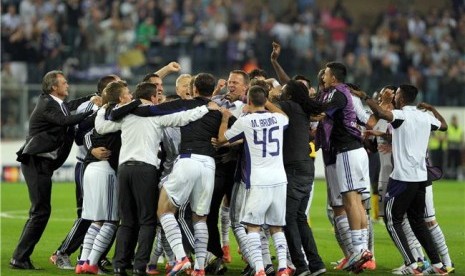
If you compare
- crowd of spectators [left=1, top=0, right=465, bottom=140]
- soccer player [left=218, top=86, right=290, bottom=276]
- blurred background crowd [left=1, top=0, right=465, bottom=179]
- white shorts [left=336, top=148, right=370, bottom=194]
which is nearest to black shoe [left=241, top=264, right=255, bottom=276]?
soccer player [left=218, top=86, right=290, bottom=276]

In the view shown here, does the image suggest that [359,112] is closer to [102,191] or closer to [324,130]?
[324,130]

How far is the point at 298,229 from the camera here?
460 inches

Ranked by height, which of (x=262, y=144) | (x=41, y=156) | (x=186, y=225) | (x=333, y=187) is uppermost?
(x=262, y=144)

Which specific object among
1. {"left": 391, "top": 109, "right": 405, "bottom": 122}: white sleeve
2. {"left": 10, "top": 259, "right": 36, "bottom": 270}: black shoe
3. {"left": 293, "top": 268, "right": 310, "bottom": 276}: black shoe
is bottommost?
{"left": 10, "top": 259, "right": 36, "bottom": 270}: black shoe

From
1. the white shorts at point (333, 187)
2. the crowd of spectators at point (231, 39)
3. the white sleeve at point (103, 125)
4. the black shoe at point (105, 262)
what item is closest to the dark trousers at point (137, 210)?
the white sleeve at point (103, 125)

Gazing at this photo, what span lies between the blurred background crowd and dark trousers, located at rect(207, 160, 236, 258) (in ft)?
58.9

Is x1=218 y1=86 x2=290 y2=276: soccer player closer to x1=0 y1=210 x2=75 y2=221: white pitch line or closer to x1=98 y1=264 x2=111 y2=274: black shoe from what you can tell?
x1=98 y1=264 x2=111 y2=274: black shoe

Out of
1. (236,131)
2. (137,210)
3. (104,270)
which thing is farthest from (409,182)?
(104,270)

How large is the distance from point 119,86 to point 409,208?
144 inches

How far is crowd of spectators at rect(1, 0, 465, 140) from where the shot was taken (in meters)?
31.2

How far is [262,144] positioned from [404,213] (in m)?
2.10

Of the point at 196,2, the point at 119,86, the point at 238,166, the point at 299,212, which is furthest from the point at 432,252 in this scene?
the point at 196,2

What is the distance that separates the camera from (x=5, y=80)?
30.2 m

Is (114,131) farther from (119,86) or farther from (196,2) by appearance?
(196,2)
